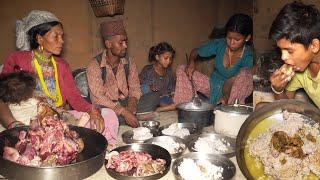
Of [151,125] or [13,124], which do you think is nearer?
[13,124]

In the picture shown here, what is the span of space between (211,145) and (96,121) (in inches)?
53.5

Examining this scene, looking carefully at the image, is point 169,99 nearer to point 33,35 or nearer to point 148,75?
point 148,75

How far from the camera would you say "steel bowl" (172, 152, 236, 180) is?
3.00m

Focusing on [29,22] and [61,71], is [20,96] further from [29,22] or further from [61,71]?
[29,22]

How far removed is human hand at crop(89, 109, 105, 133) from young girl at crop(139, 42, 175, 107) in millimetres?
1809

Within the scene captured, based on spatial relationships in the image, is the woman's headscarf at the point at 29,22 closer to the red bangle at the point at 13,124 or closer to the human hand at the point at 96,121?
the red bangle at the point at 13,124

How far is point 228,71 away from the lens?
5543mm

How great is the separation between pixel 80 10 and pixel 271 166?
15.6 feet

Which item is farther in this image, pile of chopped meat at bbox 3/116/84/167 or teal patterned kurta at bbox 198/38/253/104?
teal patterned kurta at bbox 198/38/253/104

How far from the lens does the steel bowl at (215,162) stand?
3.00 metres

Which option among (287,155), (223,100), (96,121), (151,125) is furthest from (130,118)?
(287,155)

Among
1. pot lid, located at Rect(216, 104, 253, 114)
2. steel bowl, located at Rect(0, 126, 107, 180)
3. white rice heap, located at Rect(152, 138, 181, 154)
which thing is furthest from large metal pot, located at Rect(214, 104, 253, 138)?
steel bowl, located at Rect(0, 126, 107, 180)

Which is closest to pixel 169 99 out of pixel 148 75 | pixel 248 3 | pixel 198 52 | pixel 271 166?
pixel 148 75

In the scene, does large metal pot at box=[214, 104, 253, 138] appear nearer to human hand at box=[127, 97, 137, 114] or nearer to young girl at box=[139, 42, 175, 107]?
human hand at box=[127, 97, 137, 114]
